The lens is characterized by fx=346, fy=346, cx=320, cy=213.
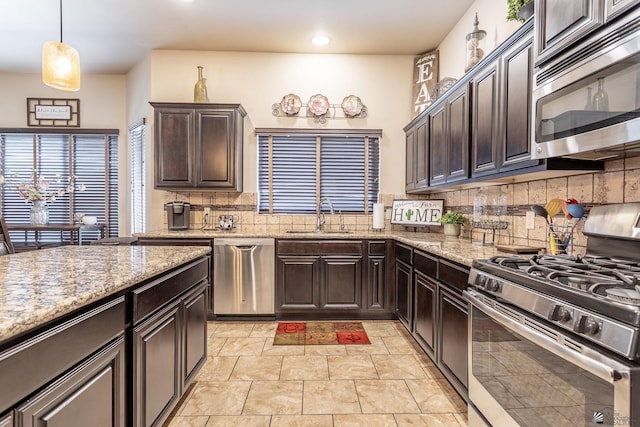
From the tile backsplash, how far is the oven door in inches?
33.3

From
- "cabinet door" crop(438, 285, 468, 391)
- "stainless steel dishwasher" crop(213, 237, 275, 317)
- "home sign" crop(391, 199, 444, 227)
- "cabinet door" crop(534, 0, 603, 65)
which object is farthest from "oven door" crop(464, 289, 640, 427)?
"stainless steel dishwasher" crop(213, 237, 275, 317)

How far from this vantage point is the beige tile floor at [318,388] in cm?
197

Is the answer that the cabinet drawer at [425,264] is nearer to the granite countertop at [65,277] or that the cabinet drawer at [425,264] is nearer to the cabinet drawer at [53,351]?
the granite countertop at [65,277]

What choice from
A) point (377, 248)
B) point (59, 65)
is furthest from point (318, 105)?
point (59, 65)

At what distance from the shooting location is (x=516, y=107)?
1.97 metres

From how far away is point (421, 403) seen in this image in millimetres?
2119

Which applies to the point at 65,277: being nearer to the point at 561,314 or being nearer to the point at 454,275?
the point at 561,314

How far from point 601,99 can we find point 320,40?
123 inches

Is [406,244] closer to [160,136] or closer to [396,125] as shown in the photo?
[396,125]

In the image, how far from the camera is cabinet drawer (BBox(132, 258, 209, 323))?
1450mm

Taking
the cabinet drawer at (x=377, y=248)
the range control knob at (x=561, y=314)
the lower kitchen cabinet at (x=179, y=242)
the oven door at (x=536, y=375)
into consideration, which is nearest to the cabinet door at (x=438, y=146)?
the cabinet drawer at (x=377, y=248)

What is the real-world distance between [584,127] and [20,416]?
211cm

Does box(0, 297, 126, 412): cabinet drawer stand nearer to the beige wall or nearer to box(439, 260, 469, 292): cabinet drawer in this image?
box(439, 260, 469, 292): cabinet drawer

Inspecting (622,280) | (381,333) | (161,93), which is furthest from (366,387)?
(161,93)
